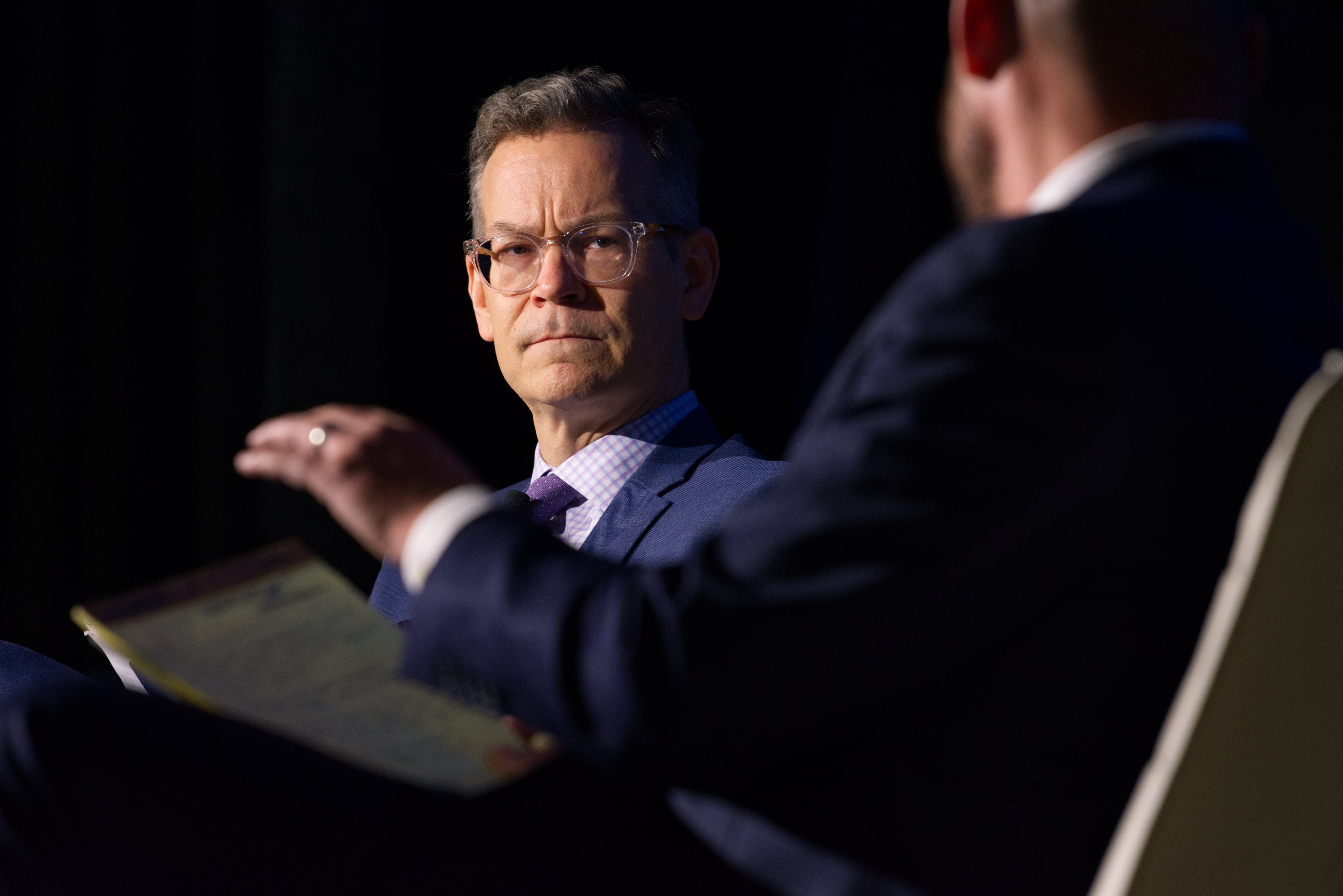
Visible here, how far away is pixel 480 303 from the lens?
2.29 metres

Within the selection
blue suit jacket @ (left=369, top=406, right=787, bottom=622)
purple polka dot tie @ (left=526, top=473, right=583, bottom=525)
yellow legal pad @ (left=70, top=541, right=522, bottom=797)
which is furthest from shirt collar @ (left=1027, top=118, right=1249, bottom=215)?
purple polka dot tie @ (left=526, top=473, right=583, bottom=525)

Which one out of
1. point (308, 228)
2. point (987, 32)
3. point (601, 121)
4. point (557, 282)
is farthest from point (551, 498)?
point (308, 228)

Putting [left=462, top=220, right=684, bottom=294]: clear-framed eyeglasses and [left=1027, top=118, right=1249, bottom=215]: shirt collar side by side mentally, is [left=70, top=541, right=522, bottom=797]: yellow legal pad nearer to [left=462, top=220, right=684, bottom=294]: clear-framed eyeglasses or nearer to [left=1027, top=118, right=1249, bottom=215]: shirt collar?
[left=1027, top=118, right=1249, bottom=215]: shirt collar

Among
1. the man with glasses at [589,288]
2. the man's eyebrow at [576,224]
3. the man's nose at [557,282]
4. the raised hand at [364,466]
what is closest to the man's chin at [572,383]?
the man with glasses at [589,288]

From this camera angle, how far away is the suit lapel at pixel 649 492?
66.1 inches

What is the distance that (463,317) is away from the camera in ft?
14.5

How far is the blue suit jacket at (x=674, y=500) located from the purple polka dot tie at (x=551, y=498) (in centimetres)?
16

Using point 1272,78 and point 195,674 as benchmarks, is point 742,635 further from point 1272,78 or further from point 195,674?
point 1272,78

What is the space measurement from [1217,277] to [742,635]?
0.39 metres

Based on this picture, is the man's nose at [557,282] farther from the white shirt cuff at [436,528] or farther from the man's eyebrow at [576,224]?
the white shirt cuff at [436,528]

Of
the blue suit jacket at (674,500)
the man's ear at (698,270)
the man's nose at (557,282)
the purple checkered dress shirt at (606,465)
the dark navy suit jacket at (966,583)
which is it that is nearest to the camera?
the dark navy suit jacket at (966,583)

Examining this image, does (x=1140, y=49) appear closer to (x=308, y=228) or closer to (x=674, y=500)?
(x=674, y=500)

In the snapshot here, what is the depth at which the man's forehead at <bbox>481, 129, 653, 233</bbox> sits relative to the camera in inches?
80.1

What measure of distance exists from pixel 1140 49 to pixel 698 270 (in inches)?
56.9
